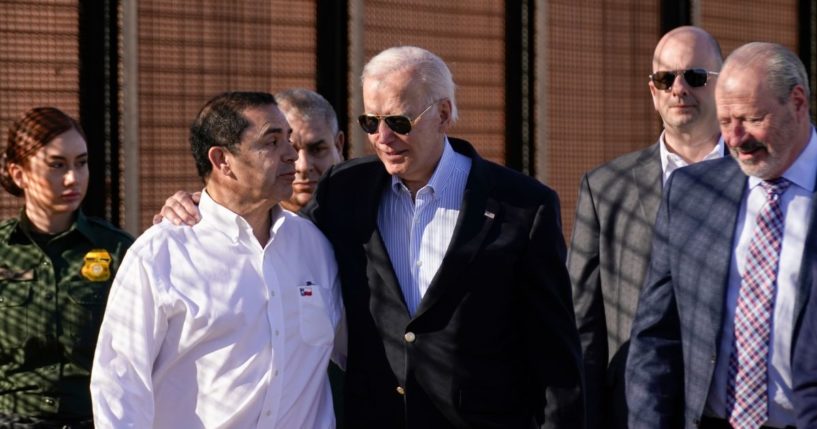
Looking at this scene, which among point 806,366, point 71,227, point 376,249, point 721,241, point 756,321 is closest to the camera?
point 806,366

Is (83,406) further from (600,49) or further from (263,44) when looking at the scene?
(600,49)

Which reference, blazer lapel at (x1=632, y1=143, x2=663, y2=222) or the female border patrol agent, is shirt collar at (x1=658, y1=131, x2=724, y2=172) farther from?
the female border patrol agent

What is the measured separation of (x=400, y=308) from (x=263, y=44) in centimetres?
299

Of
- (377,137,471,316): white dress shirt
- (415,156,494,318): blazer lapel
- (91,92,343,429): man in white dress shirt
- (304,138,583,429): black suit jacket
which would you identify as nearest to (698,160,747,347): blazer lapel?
(304,138,583,429): black suit jacket

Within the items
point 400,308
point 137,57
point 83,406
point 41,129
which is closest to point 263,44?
point 137,57

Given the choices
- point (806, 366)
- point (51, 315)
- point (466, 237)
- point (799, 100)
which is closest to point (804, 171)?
point (799, 100)

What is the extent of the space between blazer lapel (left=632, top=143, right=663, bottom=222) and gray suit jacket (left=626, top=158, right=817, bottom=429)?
682 millimetres

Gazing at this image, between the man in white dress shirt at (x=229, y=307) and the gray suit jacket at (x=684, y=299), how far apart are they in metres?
0.82

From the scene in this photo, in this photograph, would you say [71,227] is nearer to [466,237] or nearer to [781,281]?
[466,237]

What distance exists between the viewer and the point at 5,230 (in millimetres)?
4629

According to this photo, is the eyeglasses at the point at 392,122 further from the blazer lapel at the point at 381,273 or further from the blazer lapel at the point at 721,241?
the blazer lapel at the point at 721,241

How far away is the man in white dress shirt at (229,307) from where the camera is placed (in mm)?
3613

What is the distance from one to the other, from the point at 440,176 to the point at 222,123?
592mm

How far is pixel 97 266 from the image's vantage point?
4.53 m
